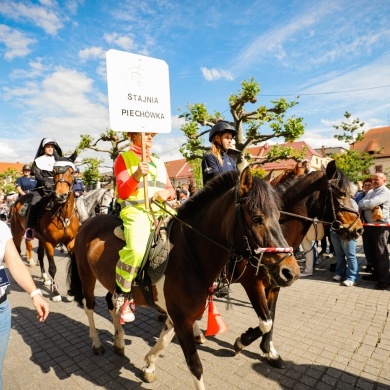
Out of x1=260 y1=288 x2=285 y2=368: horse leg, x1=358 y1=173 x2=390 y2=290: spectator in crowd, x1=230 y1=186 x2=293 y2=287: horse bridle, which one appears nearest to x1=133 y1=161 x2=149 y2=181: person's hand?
x1=230 y1=186 x2=293 y2=287: horse bridle

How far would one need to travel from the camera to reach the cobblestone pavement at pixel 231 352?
297 centimetres

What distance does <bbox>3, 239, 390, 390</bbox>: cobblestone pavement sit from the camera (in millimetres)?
2971

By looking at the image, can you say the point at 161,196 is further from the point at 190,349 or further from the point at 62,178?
the point at 62,178

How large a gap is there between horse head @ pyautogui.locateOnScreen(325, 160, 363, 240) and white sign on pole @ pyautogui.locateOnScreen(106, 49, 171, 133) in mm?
2570

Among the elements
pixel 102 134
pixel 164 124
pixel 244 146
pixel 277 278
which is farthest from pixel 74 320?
pixel 102 134

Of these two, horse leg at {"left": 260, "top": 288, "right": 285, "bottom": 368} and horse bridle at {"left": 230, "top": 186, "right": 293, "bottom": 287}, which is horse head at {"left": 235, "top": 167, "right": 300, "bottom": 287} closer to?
horse bridle at {"left": 230, "top": 186, "right": 293, "bottom": 287}

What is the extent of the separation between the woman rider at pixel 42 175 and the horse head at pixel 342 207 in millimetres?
5796

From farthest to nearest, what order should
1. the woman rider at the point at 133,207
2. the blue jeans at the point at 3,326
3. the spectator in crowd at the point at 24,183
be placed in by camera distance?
the spectator in crowd at the point at 24,183
the woman rider at the point at 133,207
the blue jeans at the point at 3,326

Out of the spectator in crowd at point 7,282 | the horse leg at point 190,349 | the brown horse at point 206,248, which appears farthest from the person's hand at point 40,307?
the horse leg at point 190,349

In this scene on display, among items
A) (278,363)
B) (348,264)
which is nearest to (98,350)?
(278,363)

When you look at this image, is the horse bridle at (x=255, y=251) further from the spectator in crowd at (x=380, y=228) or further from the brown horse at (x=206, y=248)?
the spectator in crowd at (x=380, y=228)

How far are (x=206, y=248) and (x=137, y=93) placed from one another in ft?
5.78

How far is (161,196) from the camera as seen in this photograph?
288cm

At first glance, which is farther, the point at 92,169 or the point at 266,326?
the point at 92,169
